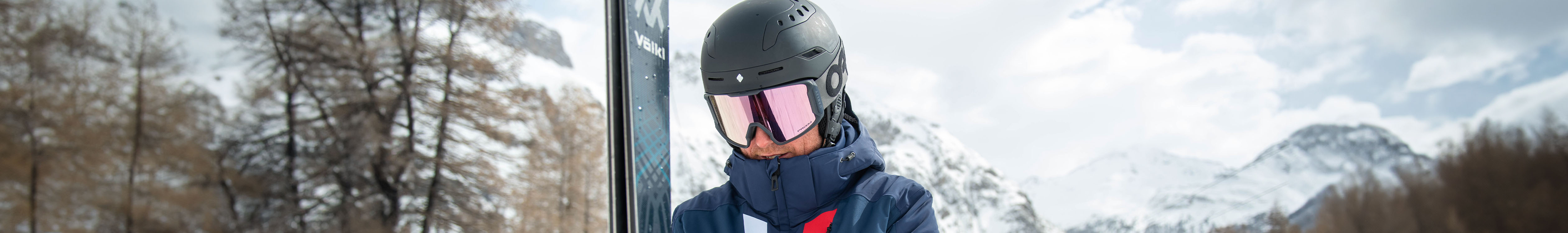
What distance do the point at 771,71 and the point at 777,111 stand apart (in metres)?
0.07

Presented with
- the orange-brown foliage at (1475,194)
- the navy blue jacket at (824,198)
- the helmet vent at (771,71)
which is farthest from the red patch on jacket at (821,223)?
the orange-brown foliage at (1475,194)

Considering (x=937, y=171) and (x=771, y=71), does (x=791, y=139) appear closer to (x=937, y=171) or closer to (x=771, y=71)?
(x=771, y=71)

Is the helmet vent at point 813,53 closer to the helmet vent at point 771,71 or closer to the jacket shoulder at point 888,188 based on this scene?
the helmet vent at point 771,71

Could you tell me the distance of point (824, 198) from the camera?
88 cm

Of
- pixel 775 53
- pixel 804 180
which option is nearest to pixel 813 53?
pixel 775 53

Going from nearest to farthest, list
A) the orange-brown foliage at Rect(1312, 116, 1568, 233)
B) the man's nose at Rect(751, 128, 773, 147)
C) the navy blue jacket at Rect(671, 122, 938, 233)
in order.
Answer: the navy blue jacket at Rect(671, 122, 938, 233) < the man's nose at Rect(751, 128, 773, 147) < the orange-brown foliage at Rect(1312, 116, 1568, 233)

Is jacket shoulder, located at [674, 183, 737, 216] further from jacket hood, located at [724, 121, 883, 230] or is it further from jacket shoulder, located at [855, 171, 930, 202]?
jacket shoulder, located at [855, 171, 930, 202]

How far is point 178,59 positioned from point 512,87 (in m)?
1.83

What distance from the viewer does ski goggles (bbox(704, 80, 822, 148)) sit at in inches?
35.3

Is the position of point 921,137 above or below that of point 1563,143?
below

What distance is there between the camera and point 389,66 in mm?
4148

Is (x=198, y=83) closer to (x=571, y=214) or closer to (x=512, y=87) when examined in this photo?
(x=512, y=87)

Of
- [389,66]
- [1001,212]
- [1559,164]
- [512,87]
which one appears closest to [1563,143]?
[1559,164]

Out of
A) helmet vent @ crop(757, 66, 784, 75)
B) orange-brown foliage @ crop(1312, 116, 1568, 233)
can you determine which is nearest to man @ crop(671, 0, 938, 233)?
helmet vent @ crop(757, 66, 784, 75)
